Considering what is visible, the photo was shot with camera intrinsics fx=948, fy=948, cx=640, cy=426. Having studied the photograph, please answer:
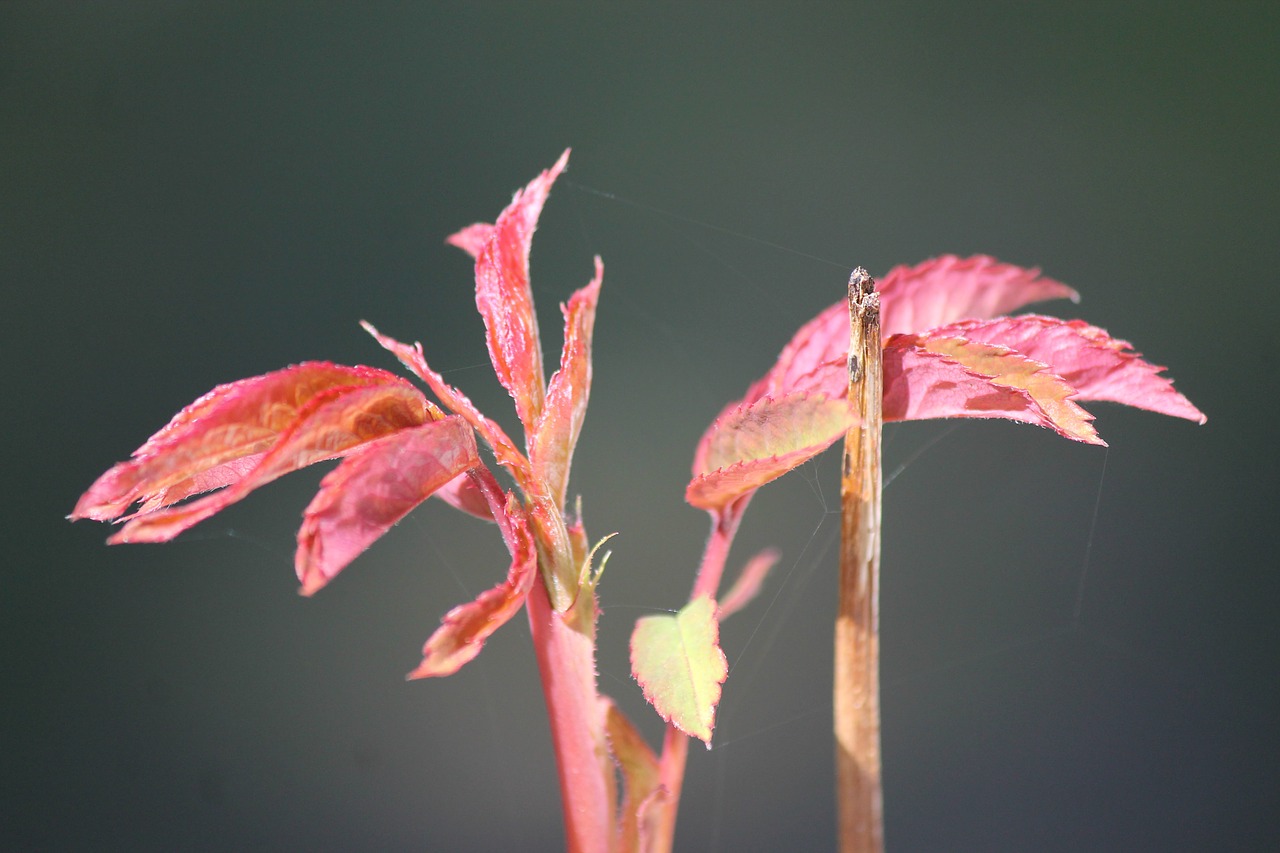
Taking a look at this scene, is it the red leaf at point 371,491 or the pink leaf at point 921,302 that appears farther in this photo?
the pink leaf at point 921,302

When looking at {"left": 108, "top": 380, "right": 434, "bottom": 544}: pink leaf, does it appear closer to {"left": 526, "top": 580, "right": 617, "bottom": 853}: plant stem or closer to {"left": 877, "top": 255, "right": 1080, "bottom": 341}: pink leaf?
{"left": 526, "top": 580, "right": 617, "bottom": 853}: plant stem

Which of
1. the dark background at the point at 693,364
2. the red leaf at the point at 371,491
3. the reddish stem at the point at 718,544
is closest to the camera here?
the red leaf at the point at 371,491

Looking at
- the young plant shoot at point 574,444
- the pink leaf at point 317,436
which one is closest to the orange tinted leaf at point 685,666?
the young plant shoot at point 574,444

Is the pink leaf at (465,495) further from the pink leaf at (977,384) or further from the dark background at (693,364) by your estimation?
the dark background at (693,364)

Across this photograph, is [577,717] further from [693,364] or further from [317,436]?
[693,364]

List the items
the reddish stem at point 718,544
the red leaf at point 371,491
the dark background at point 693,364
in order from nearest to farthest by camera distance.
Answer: the red leaf at point 371,491, the reddish stem at point 718,544, the dark background at point 693,364

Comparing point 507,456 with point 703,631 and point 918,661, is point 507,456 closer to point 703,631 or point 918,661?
point 703,631

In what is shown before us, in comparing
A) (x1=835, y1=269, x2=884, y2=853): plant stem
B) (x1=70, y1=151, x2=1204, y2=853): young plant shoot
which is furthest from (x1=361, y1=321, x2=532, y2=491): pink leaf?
(x1=835, y1=269, x2=884, y2=853): plant stem

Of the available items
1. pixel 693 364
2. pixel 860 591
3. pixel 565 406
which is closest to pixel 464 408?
pixel 565 406
